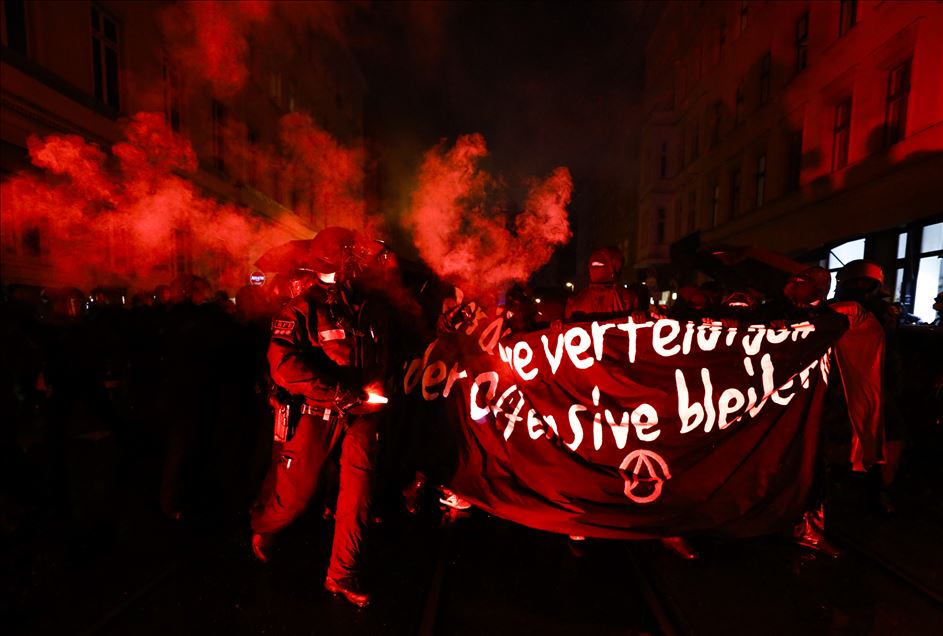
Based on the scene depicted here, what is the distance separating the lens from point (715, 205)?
2295 centimetres

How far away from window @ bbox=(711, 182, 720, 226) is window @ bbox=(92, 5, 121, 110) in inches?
815

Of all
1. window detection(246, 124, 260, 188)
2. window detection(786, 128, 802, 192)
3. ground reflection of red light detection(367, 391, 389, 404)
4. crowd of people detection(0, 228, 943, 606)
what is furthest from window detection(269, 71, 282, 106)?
ground reflection of red light detection(367, 391, 389, 404)

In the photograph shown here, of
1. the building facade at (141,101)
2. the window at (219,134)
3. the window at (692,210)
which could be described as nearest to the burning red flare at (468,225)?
the building facade at (141,101)

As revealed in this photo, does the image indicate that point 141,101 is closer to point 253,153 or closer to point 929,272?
point 253,153

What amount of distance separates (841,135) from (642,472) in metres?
14.8

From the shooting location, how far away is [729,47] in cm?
2067

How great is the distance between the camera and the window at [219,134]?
55.5ft

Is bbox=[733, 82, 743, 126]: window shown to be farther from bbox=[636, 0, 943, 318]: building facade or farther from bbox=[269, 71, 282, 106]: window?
bbox=[269, 71, 282, 106]: window

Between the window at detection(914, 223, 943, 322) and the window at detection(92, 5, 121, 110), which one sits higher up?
the window at detection(92, 5, 121, 110)

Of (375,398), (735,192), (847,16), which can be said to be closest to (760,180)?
(735,192)

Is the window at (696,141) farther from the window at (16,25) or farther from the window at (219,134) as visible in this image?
the window at (16,25)

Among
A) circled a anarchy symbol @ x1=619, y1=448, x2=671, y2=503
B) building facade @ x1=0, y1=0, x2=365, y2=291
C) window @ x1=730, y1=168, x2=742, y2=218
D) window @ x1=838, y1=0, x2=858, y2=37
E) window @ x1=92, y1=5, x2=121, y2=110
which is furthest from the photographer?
window @ x1=730, y1=168, x2=742, y2=218

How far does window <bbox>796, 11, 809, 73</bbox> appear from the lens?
15.6 meters

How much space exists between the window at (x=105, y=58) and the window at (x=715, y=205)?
20696mm
